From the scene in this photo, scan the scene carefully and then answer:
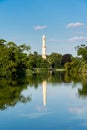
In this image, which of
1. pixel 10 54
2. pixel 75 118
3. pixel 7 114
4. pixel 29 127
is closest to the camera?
pixel 29 127

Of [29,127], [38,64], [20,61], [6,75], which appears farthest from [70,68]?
[29,127]

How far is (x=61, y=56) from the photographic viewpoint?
8819 centimetres

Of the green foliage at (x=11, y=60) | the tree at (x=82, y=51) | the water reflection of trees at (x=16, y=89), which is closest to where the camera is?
the water reflection of trees at (x=16, y=89)

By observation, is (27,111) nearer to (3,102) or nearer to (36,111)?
(36,111)

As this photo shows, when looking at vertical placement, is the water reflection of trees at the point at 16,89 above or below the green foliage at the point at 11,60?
below

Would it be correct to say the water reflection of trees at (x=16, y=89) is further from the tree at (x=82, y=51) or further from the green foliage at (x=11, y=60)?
the tree at (x=82, y=51)

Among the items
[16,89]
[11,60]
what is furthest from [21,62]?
[16,89]

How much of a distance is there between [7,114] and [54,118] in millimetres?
1709

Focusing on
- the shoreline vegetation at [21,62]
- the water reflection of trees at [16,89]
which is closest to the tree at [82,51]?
the shoreline vegetation at [21,62]

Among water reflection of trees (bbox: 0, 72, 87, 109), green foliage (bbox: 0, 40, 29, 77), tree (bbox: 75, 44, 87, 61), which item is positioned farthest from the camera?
tree (bbox: 75, 44, 87, 61)

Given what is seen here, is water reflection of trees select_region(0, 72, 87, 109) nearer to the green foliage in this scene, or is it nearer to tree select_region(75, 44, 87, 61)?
the green foliage

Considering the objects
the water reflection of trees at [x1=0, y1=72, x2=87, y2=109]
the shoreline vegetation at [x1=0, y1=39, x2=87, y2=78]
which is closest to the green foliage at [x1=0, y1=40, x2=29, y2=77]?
the shoreline vegetation at [x1=0, y1=39, x2=87, y2=78]

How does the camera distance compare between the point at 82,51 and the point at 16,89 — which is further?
the point at 82,51

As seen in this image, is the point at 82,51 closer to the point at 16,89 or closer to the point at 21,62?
the point at 21,62
